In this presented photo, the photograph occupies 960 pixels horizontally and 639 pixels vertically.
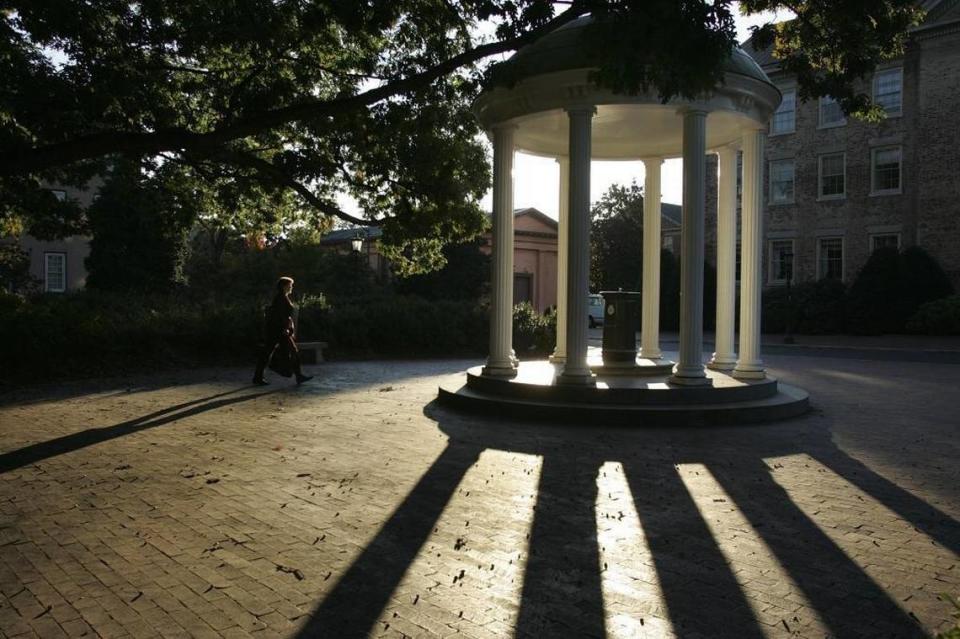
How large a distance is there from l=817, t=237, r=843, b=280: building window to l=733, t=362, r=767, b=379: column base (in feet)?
86.4

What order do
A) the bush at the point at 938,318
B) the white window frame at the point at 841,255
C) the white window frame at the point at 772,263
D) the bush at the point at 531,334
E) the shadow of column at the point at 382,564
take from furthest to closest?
the white window frame at the point at 772,263 → the white window frame at the point at 841,255 → the bush at the point at 938,318 → the bush at the point at 531,334 → the shadow of column at the point at 382,564

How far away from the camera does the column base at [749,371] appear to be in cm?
1190

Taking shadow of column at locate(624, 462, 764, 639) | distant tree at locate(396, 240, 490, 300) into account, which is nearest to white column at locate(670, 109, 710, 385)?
shadow of column at locate(624, 462, 764, 639)

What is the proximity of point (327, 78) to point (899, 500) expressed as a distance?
9.82 meters

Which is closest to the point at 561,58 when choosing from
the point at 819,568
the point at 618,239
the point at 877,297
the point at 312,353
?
the point at 819,568

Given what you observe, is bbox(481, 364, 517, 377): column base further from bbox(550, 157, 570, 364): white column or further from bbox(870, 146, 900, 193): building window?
bbox(870, 146, 900, 193): building window

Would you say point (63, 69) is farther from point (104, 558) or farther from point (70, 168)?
point (104, 558)

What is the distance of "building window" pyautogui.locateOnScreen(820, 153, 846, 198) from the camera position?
3498cm

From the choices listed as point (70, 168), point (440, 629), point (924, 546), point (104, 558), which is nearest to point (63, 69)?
point (70, 168)

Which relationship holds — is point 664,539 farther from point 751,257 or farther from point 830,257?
point 830,257

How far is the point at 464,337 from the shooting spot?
73.2ft

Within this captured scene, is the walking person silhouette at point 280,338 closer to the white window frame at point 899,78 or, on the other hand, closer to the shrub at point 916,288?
the shrub at point 916,288

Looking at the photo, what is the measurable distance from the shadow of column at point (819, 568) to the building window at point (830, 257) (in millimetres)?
32329

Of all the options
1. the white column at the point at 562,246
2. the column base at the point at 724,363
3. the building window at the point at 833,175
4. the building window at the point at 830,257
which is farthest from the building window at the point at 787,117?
the column base at the point at 724,363
